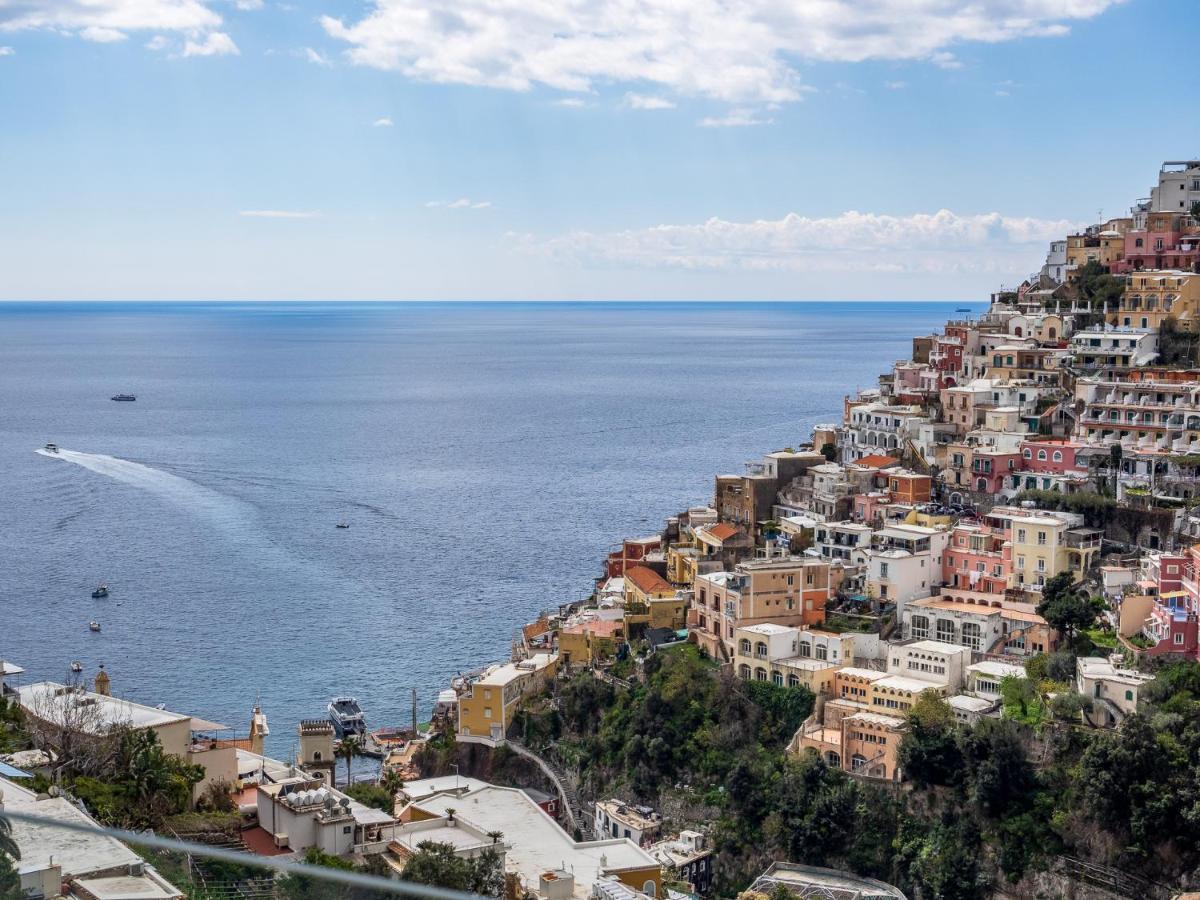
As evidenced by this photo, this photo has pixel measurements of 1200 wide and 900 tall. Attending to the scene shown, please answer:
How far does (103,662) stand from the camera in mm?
35344

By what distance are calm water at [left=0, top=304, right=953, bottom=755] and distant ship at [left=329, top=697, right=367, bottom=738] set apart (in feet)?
2.52

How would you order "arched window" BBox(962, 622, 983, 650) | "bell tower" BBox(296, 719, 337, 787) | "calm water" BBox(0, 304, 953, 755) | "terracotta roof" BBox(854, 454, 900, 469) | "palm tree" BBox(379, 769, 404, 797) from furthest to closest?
1. "calm water" BBox(0, 304, 953, 755)
2. "terracotta roof" BBox(854, 454, 900, 469)
3. "arched window" BBox(962, 622, 983, 650)
4. "bell tower" BBox(296, 719, 337, 787)
5. "palm tree" BBox(379, 769, 404, 797)

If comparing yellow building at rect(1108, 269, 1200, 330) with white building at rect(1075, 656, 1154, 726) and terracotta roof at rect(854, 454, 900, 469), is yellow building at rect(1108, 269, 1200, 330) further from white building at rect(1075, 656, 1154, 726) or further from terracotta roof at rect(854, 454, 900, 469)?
white building at rect(1075, 656, 1154, 726)

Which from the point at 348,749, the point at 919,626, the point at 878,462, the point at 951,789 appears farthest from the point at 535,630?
the point at 951,789

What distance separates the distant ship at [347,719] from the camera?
3119 centimetres

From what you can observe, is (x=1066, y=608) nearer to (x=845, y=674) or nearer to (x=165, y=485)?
(x=845, y=674)

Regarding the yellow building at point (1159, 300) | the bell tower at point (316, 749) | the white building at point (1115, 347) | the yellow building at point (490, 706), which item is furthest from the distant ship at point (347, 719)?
the yellow building at point (1159, 300)

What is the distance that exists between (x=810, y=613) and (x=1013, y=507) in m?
5.61

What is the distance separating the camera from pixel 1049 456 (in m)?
33.3

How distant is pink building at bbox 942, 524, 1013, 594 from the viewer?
30094 mm

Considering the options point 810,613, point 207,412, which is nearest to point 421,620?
point 810,613

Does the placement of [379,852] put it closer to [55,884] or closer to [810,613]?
[55,884]

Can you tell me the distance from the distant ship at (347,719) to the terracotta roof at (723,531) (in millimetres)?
9252

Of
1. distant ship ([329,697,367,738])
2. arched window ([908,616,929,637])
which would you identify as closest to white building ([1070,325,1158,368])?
arched window ([908,616,929,637])
